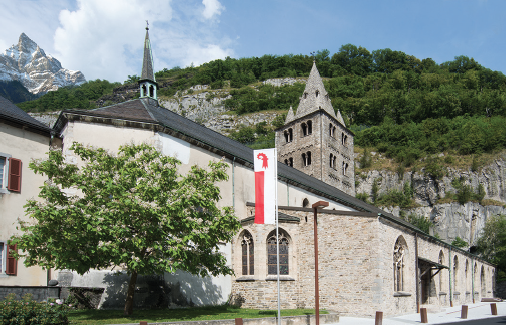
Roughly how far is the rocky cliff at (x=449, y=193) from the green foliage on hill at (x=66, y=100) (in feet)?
271

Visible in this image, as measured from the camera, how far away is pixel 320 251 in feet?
71.6

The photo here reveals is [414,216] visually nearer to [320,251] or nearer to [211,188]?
[320,251]

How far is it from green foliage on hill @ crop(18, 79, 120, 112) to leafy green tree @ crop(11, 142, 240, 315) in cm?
10684

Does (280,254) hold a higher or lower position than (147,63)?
lower

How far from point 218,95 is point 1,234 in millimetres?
108749

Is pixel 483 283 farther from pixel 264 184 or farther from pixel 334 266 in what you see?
pixel 264 184

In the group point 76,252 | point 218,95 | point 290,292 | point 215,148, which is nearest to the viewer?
point 76,252

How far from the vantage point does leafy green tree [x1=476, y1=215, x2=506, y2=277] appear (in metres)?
50.5

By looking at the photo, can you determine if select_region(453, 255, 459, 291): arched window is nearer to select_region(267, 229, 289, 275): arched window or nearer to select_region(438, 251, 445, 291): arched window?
select_region(438, 251, 445, 291): arched window

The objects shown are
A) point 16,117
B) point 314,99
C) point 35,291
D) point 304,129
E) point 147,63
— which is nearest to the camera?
point 35,291

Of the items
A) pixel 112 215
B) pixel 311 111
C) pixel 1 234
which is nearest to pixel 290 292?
pixel 112 215

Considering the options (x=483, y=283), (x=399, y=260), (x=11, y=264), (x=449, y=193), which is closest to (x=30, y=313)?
(x=11, y=264)

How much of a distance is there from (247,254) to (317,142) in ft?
95.9

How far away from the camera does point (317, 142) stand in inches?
1930
